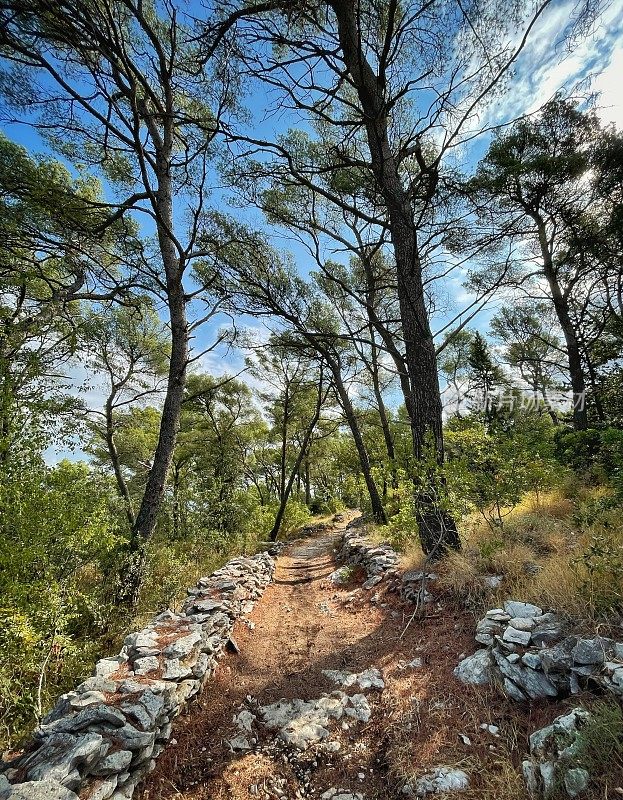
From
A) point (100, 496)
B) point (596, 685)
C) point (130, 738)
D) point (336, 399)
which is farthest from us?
point (336, 399)

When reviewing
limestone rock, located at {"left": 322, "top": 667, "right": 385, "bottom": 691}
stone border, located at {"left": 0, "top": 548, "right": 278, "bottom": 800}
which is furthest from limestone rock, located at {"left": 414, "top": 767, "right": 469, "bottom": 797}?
stone border, located at {"left": 0, "top": 548, "right": 278, "bottom": 800}

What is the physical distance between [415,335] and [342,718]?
4140 mm

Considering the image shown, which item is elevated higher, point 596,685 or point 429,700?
point 596,685

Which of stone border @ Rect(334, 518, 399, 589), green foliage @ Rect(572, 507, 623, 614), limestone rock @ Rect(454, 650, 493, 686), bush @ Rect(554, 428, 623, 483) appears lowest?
stone border @ Rect(334, 518, 399, 589)

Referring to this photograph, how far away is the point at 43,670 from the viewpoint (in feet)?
8.43

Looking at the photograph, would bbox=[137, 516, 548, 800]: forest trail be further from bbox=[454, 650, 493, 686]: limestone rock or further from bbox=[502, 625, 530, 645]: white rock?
bbox=[502, 625, 530, 645]: white rock

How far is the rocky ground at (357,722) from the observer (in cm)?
192

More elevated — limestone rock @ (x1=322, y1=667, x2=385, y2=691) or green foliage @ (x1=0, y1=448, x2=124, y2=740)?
green foliage @ (x1=0, y1=448, x2=124, y2=740)

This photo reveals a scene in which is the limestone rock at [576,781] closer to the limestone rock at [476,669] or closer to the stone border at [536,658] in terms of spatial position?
the stone border at [536,658]

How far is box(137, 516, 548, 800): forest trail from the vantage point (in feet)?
6.74

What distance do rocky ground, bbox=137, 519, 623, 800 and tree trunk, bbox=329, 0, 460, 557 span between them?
92cm

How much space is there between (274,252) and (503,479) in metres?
7.13

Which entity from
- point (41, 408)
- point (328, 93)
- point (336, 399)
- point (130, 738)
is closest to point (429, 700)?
point (130, 738)

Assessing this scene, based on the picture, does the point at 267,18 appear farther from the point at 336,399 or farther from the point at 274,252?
the point at 336,399
